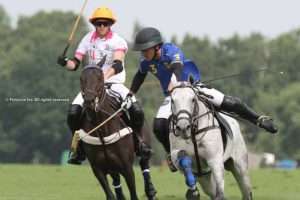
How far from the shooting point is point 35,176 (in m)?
31.0

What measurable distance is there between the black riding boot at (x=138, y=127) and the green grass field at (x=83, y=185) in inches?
163

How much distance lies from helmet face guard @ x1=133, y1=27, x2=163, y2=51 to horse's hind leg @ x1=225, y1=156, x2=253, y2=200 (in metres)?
2.53

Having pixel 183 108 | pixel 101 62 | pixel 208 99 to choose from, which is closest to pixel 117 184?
pixel 101 62

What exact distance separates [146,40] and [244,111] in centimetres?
224

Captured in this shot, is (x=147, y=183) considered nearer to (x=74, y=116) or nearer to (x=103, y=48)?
(x=74, y=116)

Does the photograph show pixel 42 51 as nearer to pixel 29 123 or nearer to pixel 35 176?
pixel 29 123

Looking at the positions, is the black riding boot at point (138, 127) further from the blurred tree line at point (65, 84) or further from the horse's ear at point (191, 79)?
the blurred tree line at point (65, 84)

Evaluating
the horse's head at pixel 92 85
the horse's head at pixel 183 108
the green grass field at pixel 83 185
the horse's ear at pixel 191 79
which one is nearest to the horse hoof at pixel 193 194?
the horse's head at pixel 183 108

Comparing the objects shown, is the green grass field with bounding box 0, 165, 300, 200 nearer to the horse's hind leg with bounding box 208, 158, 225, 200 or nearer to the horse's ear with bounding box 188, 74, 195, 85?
the horse's ear with bounding box 188, 74, 195, 85

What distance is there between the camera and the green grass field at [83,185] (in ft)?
77.0

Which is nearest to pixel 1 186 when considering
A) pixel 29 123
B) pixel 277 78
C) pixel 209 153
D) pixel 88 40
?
pixel 88 40

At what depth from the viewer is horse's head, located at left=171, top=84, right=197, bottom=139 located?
15539mm

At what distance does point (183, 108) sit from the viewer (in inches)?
618

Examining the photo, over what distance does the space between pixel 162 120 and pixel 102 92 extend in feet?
3.43
